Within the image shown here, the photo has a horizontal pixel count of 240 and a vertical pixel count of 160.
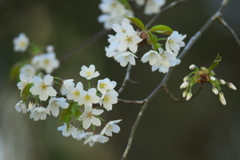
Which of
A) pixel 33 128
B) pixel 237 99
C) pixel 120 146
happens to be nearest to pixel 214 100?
pixel 237 99

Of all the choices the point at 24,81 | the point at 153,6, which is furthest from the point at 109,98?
the point at 153,6

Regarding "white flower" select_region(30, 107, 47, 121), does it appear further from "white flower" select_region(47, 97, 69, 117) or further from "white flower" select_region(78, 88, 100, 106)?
"white flower" select_region(78, 88, 100, 106)

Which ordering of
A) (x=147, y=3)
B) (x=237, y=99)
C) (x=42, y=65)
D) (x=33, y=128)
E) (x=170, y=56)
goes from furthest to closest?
(x=33, y=128) < (x=237, y=99) < (x=42, y=65) < (x=147, y=3) < (x=170, y=56)

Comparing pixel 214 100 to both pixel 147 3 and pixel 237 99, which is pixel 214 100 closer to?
pixel 237 99

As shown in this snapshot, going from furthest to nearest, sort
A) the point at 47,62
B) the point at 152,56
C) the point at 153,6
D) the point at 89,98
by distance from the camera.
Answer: the point at 47,62, the point at 153,6, the point at 152,56, the point at 89,98

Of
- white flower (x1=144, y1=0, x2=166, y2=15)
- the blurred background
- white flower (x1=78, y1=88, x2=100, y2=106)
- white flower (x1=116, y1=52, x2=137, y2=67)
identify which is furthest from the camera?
the blurred background

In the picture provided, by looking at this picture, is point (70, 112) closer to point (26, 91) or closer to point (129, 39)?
point (26, 91)

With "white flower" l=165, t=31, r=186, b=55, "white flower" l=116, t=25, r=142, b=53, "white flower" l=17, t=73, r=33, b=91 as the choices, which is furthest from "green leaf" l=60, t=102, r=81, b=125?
"white flower" l=165, t=31, r=186, b=55

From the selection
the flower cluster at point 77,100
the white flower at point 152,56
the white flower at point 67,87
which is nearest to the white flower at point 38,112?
the flower cluster at point 77,100
